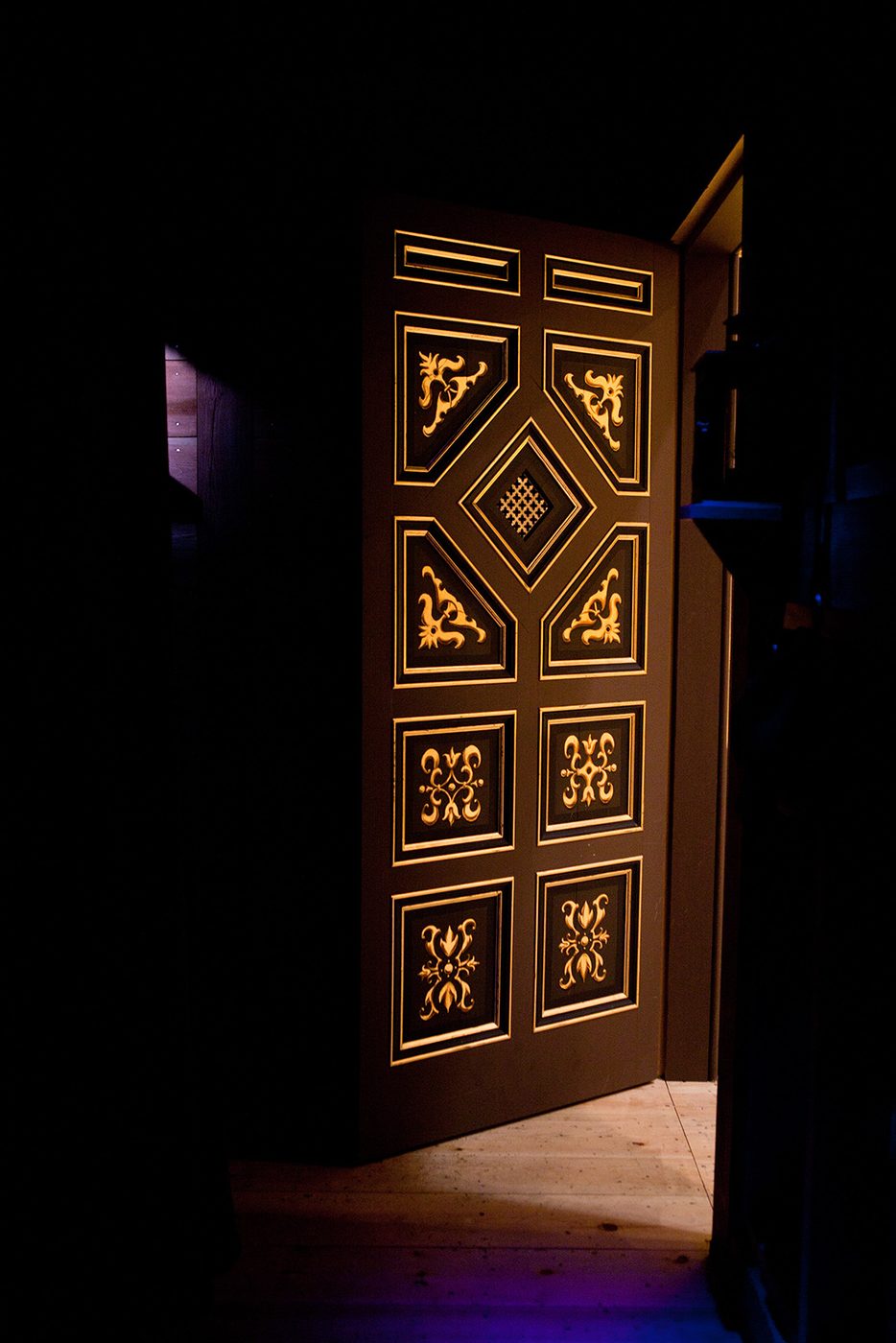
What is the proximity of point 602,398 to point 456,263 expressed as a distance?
516 mm

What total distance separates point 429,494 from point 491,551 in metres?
0.22

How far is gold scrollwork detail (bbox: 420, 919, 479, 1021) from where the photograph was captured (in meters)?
2.52

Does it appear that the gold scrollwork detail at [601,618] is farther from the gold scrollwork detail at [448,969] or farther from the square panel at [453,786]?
the gold scrollwork detail at [448,969]

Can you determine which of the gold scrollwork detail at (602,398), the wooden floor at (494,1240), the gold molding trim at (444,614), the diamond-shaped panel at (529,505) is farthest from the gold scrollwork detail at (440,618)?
the wooden floor at (494,1240)

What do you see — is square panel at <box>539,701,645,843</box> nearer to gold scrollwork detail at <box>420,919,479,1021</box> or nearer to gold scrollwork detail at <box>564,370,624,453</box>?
gold scrollwork detail at <box>420,919,479,1021</box>

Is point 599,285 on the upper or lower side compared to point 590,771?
upper

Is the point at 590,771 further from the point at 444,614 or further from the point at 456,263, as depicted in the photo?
the point at 456,263

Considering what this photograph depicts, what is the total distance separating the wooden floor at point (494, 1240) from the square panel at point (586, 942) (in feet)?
0.98

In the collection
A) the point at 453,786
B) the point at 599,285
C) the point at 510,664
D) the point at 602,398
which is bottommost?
the point at 453,786

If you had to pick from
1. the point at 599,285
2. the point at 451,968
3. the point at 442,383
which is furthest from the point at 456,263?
the point at 451,968

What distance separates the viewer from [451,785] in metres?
2.52

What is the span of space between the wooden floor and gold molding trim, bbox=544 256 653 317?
216 cm

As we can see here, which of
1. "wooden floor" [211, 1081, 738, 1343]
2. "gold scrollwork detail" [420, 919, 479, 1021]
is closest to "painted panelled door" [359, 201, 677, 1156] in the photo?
"gold scrollwork detail" [420, 919, 479, 1021]

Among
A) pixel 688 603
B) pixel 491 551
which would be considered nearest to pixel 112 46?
pixel 491 551
